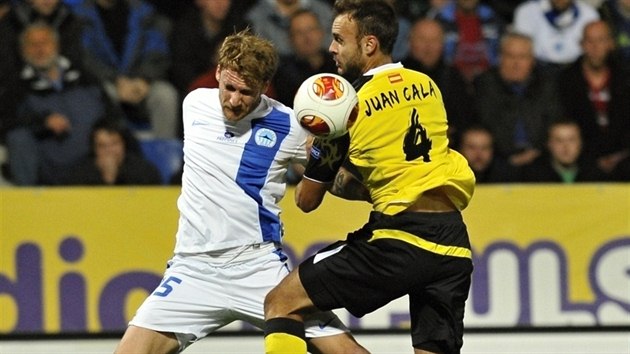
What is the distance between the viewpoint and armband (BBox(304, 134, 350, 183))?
488cm

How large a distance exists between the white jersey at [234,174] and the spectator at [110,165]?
2.85 metres

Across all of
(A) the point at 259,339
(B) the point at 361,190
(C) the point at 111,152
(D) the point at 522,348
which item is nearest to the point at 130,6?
(C) the point at 111,152

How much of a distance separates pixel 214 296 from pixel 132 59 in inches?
160

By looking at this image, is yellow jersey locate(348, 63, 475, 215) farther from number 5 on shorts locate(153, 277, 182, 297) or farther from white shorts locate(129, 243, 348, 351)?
number 5 on shorts locate(153, 277, 182, 297)

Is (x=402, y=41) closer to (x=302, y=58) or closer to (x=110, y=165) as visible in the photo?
(x=302, y=58)

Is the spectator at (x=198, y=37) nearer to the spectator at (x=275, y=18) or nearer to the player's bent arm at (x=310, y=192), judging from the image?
the spectator at (x=275, y=18)

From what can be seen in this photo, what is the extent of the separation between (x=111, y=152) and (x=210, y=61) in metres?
1.13

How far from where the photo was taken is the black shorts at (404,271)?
16.2ft

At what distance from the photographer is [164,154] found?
28.3 feet

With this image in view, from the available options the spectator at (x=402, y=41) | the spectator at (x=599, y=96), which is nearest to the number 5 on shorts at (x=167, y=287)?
the spectator at (x=402, y=41)

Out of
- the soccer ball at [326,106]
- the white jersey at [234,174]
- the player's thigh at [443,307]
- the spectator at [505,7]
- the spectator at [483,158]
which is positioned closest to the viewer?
the soccer ball at [326,106]

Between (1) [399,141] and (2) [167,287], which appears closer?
(1) [399,141]

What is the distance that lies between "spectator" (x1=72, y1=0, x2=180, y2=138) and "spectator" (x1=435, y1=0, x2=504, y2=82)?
2095mm

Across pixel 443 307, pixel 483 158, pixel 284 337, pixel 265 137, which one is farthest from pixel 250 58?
pixel 483 158
